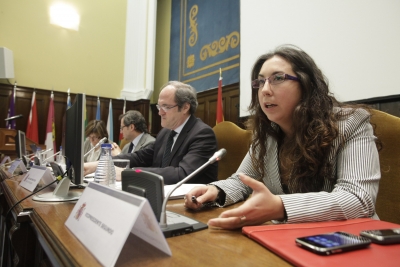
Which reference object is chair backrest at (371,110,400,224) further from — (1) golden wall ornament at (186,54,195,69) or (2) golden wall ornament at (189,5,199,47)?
(2) golden wall ornament at (189,5,199,47)

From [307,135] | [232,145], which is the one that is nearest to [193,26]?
[232,145]

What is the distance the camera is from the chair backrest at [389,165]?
108 cm

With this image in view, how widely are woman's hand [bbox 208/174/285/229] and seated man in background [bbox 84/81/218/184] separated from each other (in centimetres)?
86

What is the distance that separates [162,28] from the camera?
6.18 m

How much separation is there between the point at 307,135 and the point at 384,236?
0.55 meters

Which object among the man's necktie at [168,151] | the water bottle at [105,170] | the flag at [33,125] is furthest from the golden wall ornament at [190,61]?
the water bottle at [105,170]

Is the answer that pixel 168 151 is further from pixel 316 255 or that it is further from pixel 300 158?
pixel 316 255

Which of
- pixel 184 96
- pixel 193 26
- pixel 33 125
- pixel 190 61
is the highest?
pixel 193 26

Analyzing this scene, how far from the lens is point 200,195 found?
0.96m

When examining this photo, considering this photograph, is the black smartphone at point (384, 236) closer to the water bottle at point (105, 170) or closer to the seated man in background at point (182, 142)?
the water bottle at point (105, 170)

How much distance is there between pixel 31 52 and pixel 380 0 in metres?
5.55

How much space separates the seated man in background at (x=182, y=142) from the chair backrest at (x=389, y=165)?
922mm

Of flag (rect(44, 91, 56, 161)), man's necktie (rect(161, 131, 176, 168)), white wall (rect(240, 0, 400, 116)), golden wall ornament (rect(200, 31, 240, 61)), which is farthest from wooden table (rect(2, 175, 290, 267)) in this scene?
flag (rect(44, 91, 56, 161))

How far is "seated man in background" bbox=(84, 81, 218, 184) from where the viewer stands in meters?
1.61
